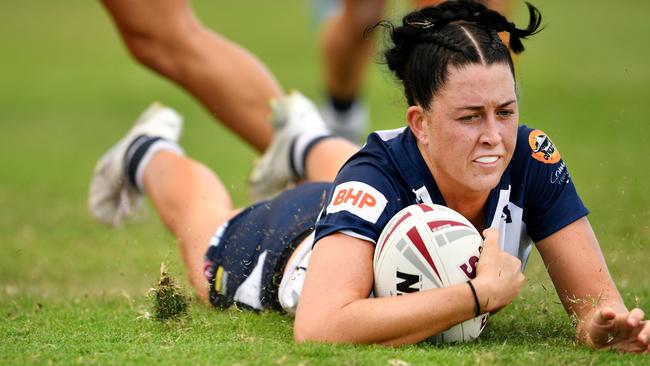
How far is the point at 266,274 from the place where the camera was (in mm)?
5059

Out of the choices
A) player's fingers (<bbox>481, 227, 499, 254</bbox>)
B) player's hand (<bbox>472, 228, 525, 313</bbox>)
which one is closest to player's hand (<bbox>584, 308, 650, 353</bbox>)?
player's hand (<bbox>472, 228, 525, 313</bbox>)

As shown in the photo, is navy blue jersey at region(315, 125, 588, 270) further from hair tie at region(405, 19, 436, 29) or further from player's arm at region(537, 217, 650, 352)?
hair tie at region(405, 19, 436, 29)

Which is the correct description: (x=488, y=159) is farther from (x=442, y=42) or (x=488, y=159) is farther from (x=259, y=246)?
(x=259, y=246)

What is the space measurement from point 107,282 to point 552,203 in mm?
2902

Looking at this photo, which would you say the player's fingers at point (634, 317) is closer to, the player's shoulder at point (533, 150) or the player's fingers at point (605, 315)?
the player's fingers at point (605, 315)

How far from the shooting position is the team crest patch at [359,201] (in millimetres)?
4250

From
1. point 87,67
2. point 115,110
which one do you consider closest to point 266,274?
point 115,110

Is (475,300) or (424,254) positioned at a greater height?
(424,254)

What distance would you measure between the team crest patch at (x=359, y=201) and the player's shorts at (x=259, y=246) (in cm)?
73

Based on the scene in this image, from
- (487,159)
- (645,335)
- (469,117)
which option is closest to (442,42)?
(469,117)

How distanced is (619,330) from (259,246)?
1.84 m

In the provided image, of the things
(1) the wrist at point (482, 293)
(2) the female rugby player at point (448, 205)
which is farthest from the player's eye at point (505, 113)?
(1) the wrist at point (482, 293)

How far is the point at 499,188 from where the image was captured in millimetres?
4445

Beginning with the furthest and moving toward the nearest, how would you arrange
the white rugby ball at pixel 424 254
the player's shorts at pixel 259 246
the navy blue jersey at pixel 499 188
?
the player's shorts at pixel 259 246, the navy blue jersey at pixel 499 188, the white rugby ball at pixel 424 254
